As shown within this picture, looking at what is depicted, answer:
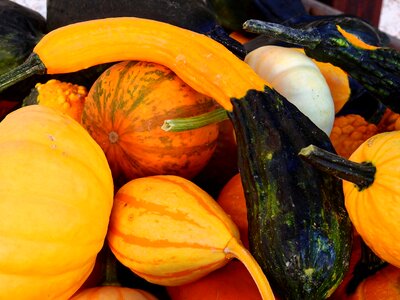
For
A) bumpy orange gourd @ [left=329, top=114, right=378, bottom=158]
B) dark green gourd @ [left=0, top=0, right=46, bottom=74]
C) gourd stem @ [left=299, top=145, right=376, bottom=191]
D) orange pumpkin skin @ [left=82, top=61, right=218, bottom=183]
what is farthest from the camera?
dark green gourd @ [left=0, top=0, right=46, bottom=74]

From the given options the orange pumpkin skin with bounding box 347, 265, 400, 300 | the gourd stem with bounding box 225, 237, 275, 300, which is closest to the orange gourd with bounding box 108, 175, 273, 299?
the gourd stem with bounding box 225, 237, 275, 300

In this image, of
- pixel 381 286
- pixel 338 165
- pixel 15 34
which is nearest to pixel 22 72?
pixel 15 34

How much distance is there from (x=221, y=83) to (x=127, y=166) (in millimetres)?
229

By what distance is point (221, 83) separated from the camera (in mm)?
794

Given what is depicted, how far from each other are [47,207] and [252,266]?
27cm

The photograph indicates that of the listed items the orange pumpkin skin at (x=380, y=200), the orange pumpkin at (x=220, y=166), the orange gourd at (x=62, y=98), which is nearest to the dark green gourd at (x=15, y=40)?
the orange gourd at (x=62, y=98)

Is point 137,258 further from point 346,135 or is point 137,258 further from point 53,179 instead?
point 346,135

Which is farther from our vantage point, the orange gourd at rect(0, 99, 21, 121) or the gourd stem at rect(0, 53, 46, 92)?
the orange gourd at rect(0, 99, 21, 121)

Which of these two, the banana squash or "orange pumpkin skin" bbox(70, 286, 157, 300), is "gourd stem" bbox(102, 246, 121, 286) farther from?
the banana squash

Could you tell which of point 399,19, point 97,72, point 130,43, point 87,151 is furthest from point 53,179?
point 399,19

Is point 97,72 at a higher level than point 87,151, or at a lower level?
lower

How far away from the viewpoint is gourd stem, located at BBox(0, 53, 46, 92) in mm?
852

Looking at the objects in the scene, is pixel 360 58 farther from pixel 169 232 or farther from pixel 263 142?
pixel 169 232

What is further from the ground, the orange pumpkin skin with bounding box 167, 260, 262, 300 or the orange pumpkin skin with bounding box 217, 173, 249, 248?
the orange pumpkin skin with bounding box 217, 173, 249, 248
